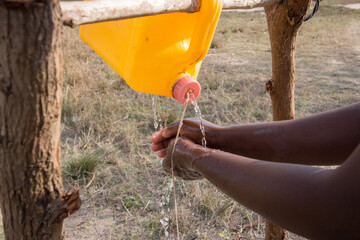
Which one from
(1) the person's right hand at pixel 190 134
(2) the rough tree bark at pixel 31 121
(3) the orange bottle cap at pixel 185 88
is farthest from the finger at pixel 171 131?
(2) the rough tree bark at pixel 31 121

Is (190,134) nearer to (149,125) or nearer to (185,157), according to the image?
(185,157)

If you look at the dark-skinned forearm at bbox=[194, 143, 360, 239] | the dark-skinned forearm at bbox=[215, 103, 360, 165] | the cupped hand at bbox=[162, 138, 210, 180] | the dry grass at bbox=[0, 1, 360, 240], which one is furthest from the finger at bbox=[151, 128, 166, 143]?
the dry grass at bbox=[0, 1, 360, 240]

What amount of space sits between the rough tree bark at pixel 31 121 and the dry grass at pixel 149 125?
42.8 inches

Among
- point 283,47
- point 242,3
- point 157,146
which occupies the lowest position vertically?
point 157,146

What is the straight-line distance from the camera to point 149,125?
9.37 feet

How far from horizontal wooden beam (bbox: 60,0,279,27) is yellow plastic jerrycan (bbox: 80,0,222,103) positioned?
3.5 inches

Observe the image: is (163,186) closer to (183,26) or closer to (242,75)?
(183,26)

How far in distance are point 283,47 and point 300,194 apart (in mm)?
795

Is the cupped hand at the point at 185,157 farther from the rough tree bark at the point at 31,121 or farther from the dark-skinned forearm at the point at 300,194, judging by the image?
the rough tree bark at the point at 31,121

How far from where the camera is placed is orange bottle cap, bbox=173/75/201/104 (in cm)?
106

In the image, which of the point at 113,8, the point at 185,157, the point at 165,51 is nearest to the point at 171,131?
the point at 185,157

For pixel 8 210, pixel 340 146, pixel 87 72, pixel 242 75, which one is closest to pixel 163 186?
pixel 340 146

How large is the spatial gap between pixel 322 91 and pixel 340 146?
115 inches

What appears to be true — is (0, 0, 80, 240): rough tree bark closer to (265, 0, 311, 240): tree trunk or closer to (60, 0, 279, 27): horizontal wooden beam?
(60, 0, 279, 27): horizontal wooden beam
